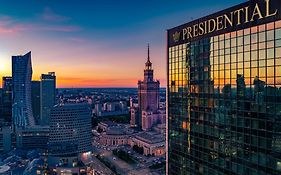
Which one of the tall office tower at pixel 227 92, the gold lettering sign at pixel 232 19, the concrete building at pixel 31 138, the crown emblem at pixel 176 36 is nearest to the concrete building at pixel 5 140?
the concrete building at pixel 31 138

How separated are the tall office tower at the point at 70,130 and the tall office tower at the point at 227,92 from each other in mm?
105258

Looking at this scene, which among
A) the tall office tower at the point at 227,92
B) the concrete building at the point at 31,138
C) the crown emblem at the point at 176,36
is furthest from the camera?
the concrete building at the point at 31,138

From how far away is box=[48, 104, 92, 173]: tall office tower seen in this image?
16212cm

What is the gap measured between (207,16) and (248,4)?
34.1 feet

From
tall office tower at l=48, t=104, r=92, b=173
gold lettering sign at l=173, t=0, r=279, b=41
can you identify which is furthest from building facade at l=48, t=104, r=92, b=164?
gold lettering sign at l=173, t=0, r=279, b=41

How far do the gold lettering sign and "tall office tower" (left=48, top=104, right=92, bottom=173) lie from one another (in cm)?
11765

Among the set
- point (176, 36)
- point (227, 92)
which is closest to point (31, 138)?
point (176, 36)

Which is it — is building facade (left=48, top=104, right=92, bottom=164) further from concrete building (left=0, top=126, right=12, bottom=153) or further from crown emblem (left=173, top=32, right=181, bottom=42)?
crown emblem (left=173, top=32, right=181, bottom=42)

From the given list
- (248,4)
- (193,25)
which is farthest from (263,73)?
(193,25)

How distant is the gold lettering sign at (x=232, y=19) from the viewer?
41156 millimetres

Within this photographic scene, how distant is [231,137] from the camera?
48406 millimetres

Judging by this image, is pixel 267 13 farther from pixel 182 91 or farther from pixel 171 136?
pixel 171 136

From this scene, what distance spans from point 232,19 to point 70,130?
136m

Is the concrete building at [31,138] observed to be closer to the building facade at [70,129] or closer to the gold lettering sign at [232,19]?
the building facade at [70,129]
